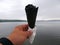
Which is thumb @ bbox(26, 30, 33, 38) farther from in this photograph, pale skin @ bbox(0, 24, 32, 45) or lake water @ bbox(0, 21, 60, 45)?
lake water @ bbox(0, 21, 60, 45)

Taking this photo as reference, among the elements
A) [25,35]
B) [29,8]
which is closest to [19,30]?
[25,35]

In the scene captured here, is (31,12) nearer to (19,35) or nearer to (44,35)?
(19,35)

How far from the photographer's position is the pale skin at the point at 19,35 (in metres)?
1.80

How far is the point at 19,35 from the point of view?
1.87 meters

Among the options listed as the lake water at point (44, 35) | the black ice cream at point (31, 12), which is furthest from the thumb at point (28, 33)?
the lake water at point (44, 35)

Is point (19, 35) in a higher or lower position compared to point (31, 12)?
lower

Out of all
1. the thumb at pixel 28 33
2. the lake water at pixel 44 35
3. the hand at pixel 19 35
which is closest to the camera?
the hand at pixel 19 35

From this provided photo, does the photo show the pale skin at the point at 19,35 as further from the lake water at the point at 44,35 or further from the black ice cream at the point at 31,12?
the lake water at the point at 44,35

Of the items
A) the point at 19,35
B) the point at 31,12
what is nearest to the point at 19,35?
the point at 19,35

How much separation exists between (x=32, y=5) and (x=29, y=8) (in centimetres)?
3

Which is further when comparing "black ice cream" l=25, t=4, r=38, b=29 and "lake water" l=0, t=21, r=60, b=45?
"lake water" l=0, t=21, r=60, b=45

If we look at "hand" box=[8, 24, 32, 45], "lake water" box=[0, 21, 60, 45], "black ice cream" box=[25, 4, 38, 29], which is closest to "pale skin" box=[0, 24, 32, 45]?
"hand" box=[8, 24, 32, 45]

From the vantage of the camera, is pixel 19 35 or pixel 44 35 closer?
pixel 19 35

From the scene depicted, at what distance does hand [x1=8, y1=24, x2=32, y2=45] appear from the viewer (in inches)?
70.7
